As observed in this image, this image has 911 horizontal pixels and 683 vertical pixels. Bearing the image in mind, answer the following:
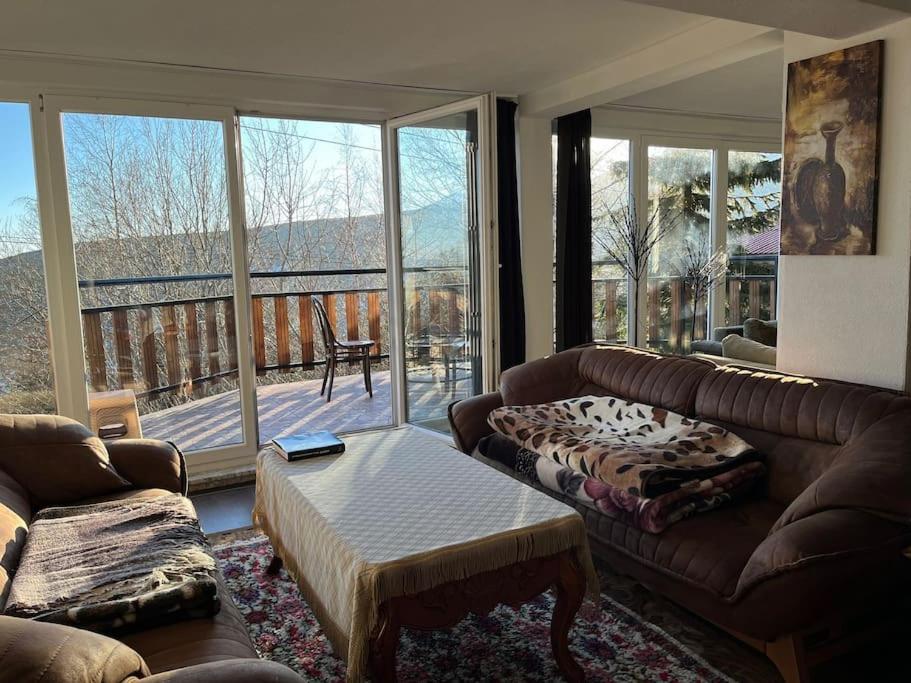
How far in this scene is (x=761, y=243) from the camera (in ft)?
20.9

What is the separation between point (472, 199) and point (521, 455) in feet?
6.38

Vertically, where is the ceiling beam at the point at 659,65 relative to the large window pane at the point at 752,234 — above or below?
above

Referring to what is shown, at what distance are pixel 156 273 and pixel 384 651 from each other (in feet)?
9.73

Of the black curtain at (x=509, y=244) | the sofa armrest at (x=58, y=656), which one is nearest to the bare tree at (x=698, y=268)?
the black curtain at (x=509, y=244)

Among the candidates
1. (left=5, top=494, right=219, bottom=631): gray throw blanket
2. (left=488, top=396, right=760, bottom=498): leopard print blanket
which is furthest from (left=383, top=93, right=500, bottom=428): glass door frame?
(left=5, top=494, right=219, bottom=631): gray throw blanket

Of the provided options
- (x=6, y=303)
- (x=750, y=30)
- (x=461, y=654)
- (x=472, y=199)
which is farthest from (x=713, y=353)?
(x=6, y=303)

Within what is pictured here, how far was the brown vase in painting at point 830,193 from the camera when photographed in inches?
115

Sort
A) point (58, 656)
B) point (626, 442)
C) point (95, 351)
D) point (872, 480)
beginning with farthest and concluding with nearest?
point (95, 351) < point (626, 442) < point (872, 480) < point (58, 656)

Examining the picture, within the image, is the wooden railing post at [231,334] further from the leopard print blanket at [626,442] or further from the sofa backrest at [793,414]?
the sofa backrest at [793,414]

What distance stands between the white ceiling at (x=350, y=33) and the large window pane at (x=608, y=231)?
144 cm

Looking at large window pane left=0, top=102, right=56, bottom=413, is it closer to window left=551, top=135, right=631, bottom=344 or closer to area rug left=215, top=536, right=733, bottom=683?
area rug left=215, top=536, right=733, bottom=683

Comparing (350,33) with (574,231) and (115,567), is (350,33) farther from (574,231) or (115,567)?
(115,567)

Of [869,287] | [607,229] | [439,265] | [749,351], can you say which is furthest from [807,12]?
[607,229]

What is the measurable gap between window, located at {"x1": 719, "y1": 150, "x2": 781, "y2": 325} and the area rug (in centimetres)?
428
